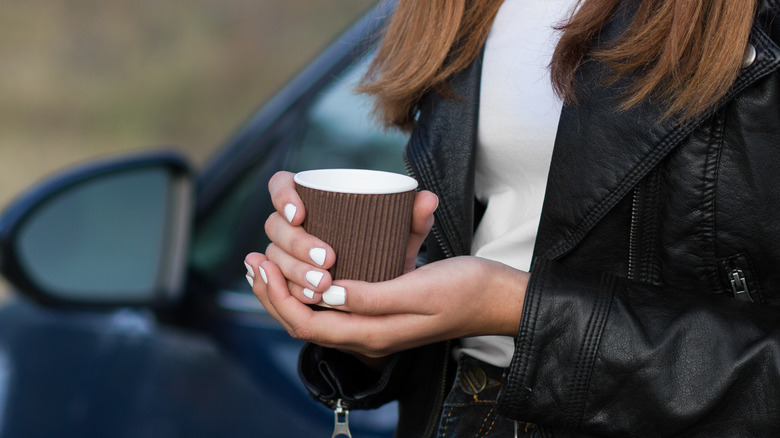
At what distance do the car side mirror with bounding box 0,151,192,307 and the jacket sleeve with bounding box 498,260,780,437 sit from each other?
4.44 ft

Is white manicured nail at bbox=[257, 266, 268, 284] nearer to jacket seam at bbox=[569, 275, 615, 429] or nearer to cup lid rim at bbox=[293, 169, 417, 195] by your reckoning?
cup lid rim at bbox=[293, 169, 417, 195]

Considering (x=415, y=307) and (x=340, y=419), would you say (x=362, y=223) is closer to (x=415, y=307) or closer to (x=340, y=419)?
(x=415, y=307)

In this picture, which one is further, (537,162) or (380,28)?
(380,28)

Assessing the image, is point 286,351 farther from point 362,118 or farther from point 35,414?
point 35,414

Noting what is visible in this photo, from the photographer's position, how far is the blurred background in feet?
23.8

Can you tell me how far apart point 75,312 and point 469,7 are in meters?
1.46

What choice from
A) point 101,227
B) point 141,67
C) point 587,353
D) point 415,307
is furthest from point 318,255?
point 141,67

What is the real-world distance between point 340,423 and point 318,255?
0.39 metres

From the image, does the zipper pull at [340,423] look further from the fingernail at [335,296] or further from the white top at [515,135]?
the fingernail at [335,296]

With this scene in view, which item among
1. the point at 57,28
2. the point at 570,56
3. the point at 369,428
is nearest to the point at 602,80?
the point at 570,56

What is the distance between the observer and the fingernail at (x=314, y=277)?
981mm

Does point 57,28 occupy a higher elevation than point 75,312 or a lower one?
higher

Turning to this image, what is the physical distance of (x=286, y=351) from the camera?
1.80 m

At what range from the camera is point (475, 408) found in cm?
119
